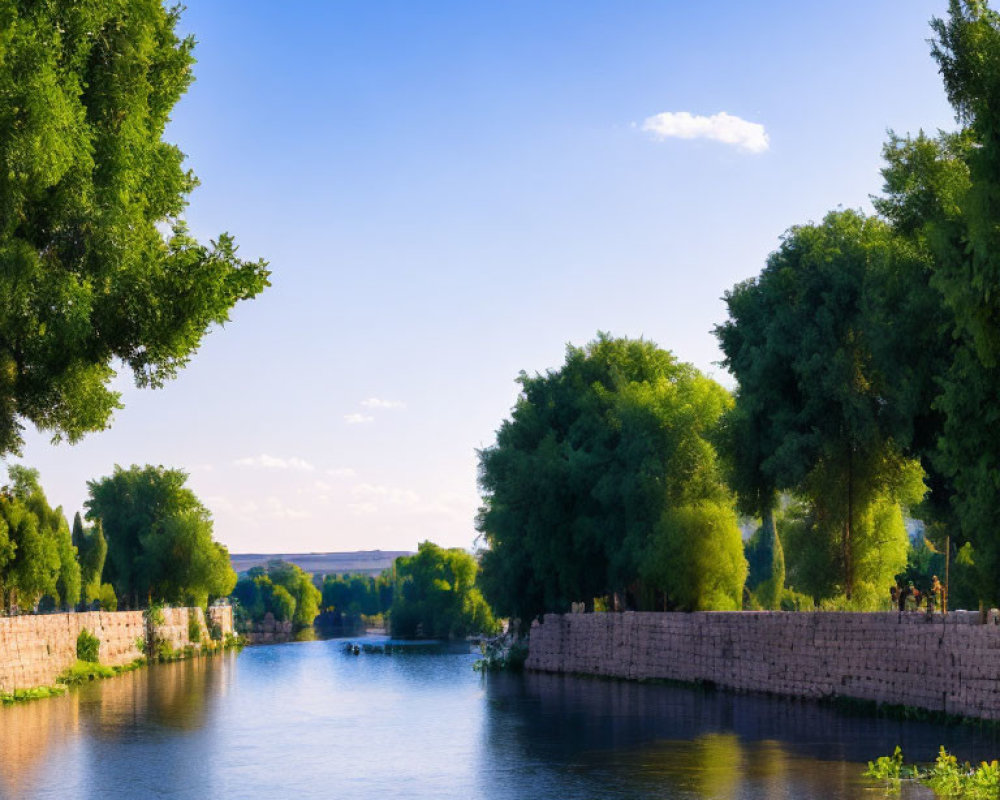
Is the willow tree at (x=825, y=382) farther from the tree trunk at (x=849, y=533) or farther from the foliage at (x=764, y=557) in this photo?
the foliage at (x=764, y=557)

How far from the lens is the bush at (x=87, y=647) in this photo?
53.7 metres

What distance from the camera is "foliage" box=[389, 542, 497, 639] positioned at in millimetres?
120062

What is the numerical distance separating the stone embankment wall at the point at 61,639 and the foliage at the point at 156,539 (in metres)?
5.22

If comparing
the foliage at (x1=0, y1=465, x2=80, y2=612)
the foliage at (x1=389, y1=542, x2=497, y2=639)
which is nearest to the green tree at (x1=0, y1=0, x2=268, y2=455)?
the foliage at (x1=0, y1=465, x2=80, y2=612)

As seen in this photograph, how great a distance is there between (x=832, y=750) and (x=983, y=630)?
545 centimetres

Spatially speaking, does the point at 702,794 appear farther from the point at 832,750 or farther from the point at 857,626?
the point at 857,626

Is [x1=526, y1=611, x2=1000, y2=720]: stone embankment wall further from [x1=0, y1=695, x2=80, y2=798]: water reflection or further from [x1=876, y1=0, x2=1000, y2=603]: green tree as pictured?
[x1=0, y1=695, x2=80, y2=798]: water reflection

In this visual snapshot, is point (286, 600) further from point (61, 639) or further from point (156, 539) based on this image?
point (61, 639)

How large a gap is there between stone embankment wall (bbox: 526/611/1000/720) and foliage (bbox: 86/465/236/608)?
41.0 metres

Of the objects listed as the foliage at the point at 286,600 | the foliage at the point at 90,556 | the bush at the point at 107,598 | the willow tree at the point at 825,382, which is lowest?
the foliage at the point at 286,600

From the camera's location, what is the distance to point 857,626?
1182 inches

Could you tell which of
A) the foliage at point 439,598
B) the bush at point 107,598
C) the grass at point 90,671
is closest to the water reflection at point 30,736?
the grass at point 90,671

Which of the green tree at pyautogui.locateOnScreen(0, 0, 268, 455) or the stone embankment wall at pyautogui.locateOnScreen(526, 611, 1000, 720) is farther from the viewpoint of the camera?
the stone embankment wall at pyautogui.locateOnScreen(526, 611, 1000, 720)

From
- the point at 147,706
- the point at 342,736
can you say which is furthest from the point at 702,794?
the point at 147,706
